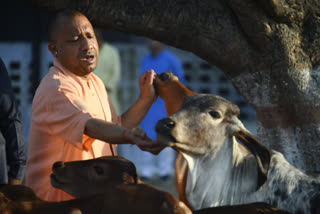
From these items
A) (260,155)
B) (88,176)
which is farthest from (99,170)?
(260,155)

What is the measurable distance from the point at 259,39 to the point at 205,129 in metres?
0.75

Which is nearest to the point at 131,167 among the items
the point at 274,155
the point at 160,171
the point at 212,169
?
the point at 212,169

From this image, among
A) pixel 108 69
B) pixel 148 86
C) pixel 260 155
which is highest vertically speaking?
pixel 108 69

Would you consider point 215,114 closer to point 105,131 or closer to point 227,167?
point 227,167

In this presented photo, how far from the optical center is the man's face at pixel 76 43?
9.95 feet

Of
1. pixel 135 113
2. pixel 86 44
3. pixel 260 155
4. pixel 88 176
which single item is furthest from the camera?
pixel 135 113

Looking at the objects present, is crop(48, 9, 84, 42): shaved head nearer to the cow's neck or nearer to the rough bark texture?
the rough bark texture

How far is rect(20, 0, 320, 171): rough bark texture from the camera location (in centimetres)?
325

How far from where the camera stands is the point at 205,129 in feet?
9.34

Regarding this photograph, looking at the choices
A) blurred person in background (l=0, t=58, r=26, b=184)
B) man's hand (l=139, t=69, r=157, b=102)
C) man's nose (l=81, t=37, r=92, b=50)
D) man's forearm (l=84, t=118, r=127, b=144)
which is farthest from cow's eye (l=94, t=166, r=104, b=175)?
man's hand (l=139, t=69, r=157, b=102)

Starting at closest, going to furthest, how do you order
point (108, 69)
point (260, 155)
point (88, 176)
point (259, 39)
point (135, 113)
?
point (88, 176) → point (260, 155) → point (259, 39) → point (135, 113) → point (108, 69)

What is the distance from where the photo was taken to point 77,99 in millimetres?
2926

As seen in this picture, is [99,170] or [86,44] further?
[86,44]

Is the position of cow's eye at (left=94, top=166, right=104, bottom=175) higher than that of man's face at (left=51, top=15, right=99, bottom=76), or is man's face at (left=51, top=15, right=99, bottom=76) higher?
man's face at (left=51, top=15, right=99, bottom=76)
